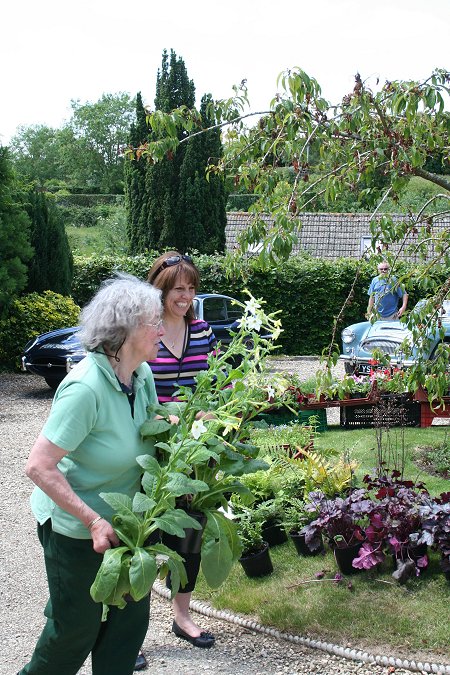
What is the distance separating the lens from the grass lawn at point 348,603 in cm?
386

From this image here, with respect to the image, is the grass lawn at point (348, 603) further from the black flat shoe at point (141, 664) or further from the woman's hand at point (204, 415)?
the woman's hand at point (204, 415)

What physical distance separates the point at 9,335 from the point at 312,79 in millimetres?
10670

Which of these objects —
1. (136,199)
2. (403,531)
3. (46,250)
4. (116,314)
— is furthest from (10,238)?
(116,314)

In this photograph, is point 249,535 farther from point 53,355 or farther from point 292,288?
point 292,288

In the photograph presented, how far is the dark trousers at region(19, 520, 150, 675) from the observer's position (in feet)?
9.06

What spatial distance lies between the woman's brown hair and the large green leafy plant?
0.63m

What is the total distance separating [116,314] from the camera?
2871mm

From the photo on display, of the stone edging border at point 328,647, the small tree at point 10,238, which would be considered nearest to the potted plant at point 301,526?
the stone edging border at point 328,647

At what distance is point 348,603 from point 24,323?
10867 mm

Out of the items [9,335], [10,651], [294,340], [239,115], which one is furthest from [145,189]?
[10,651]

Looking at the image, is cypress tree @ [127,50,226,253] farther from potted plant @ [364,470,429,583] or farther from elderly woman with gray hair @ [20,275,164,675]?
elderly woman with gray hair @ [20,275,164,675]

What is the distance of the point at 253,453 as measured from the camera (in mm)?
3334

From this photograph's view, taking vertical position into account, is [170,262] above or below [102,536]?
above

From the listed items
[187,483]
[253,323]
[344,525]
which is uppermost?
[253,323]
